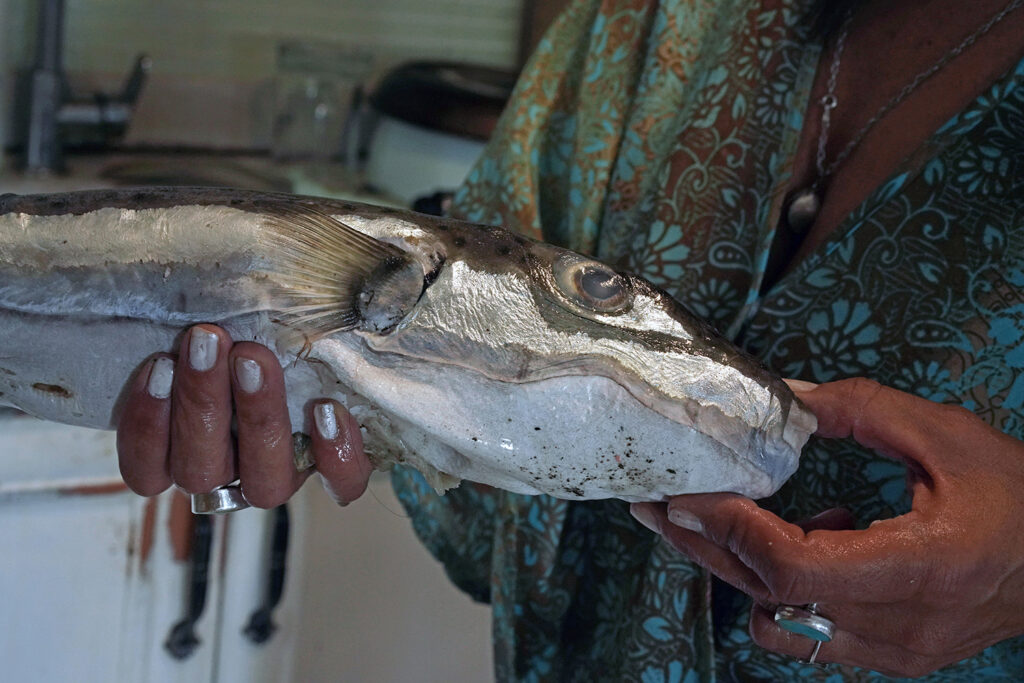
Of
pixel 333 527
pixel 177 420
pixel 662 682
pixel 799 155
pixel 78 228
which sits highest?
pixel 799 155

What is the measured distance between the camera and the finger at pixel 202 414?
2.31 ft

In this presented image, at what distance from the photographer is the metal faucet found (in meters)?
2.06

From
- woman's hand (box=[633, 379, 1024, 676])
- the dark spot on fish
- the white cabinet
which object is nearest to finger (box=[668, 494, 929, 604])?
woman's hand (box=[633, 379, 1024, 676])

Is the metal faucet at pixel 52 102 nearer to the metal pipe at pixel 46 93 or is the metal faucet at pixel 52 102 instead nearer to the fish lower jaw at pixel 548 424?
the metal pipe at pixel 46 93

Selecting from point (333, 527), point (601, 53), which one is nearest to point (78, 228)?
point (601, 53)

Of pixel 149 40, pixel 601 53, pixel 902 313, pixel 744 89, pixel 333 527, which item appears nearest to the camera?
pixel 902 313

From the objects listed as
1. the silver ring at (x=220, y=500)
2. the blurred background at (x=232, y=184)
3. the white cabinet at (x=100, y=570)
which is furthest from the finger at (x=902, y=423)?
the white cabinet at (x=100, y=570)

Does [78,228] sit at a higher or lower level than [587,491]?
higher

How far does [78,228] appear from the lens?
28.9 inches

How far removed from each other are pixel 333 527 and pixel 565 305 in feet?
3.76

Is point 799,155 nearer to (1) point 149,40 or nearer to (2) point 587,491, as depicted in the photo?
(2) point 587,491

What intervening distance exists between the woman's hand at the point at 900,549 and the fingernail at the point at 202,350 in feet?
1.26

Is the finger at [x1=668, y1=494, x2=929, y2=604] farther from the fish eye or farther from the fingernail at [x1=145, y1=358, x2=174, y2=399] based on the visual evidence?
the fingernail at [x1=145, y1=358, x2=174, y2=399]

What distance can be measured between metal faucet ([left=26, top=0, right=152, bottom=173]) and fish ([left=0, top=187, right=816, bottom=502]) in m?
1.50
